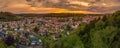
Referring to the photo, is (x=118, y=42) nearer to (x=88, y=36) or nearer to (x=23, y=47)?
(x=88, y=36)

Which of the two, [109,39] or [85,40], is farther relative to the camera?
[85,40]

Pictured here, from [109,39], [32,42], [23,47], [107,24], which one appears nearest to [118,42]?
[109,39]

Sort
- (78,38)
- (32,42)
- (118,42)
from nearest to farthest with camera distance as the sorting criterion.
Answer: (118,42) < (78,38) < (32,42)

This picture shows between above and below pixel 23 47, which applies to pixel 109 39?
above

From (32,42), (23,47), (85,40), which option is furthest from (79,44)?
(32,42)

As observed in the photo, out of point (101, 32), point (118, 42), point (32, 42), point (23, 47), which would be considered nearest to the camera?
point (118, 42)

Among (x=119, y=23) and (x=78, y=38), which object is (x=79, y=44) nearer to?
(x=78, y=38)
